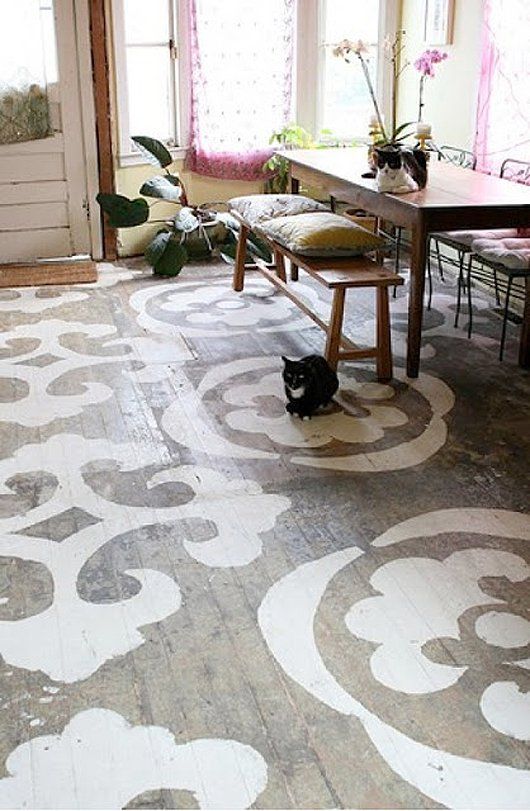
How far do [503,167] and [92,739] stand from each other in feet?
12.5

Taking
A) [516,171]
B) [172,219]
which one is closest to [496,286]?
[516,171]

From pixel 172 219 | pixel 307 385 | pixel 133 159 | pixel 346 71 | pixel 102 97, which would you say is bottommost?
pixel 307 385

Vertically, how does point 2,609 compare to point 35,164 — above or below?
below

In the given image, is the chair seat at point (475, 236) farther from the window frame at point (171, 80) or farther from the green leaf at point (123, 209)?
the window frame at point (171, 80)

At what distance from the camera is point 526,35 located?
4656mm

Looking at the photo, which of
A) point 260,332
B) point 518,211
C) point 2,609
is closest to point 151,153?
point 260,332

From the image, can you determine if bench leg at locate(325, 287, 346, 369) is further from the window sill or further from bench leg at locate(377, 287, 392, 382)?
the window sill

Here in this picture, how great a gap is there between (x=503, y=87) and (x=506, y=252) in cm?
130

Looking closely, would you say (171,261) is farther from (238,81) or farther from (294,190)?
(238,81)

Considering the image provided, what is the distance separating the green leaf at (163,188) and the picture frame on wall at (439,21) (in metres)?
1.80

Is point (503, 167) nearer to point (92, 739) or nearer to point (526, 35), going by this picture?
point (526, 35)

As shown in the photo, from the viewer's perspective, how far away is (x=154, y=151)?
5.62 meters

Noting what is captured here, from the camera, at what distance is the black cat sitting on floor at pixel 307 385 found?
357 cm

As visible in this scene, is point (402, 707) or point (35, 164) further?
point (35, 164)
